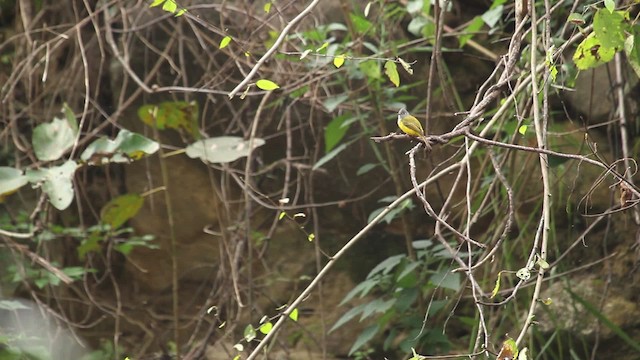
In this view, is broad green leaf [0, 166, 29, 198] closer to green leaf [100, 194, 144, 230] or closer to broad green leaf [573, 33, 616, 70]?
green leaf [100, 194, 144, 230]

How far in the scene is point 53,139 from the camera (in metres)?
2.11

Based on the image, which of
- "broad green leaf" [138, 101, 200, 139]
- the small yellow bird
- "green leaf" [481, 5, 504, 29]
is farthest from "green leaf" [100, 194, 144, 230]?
the small yellow bird

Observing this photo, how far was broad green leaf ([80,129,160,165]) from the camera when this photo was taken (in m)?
2.01

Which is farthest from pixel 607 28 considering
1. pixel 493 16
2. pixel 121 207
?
pixel 121 207

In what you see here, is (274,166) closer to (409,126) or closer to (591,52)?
(591,52)

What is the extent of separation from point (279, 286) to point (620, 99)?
130 centimetres

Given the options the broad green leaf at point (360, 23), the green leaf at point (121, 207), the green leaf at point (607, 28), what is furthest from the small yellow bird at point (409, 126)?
the green leaf at point (121, 207)

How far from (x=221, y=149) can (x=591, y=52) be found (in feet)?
3.55

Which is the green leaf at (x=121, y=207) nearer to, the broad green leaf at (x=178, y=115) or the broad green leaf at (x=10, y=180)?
the broad green leaf at (x=178, y=115)

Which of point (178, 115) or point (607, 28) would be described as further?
point (178, 115)

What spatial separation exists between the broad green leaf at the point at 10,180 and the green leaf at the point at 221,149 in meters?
0.45

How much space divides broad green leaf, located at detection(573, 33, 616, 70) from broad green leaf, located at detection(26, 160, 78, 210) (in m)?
1.10

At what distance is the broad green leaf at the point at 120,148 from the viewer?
2.01 meters

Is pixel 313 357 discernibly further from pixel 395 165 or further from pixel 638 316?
pixel 638 316
